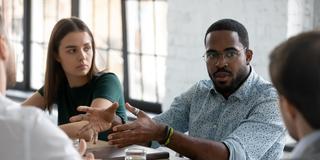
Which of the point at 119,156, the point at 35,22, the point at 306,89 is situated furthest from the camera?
the point at 35,22

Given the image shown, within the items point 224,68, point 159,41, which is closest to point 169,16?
point 159,41

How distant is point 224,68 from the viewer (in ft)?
9.27

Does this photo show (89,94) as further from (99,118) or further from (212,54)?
(212,54)

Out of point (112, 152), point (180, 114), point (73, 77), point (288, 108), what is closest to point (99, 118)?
point (112, 152)

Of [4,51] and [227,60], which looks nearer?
[4,51]

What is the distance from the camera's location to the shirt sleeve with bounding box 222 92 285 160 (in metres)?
2.65

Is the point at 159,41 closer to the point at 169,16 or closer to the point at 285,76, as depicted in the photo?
the point at 169,16

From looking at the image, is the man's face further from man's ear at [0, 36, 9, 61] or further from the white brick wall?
man's ear at [0, 36, 9, 61]

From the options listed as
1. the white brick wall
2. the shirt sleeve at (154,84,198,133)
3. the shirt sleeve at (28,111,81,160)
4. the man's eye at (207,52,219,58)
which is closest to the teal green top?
the shirt sleeve at (154,84,198,133)

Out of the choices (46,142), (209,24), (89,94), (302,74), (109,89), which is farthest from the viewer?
(209,24)

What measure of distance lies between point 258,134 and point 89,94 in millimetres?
944

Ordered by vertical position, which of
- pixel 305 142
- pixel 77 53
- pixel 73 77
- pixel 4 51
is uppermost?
Result: pixel 4 51

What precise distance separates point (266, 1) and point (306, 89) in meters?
2.32

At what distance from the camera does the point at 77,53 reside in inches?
130
